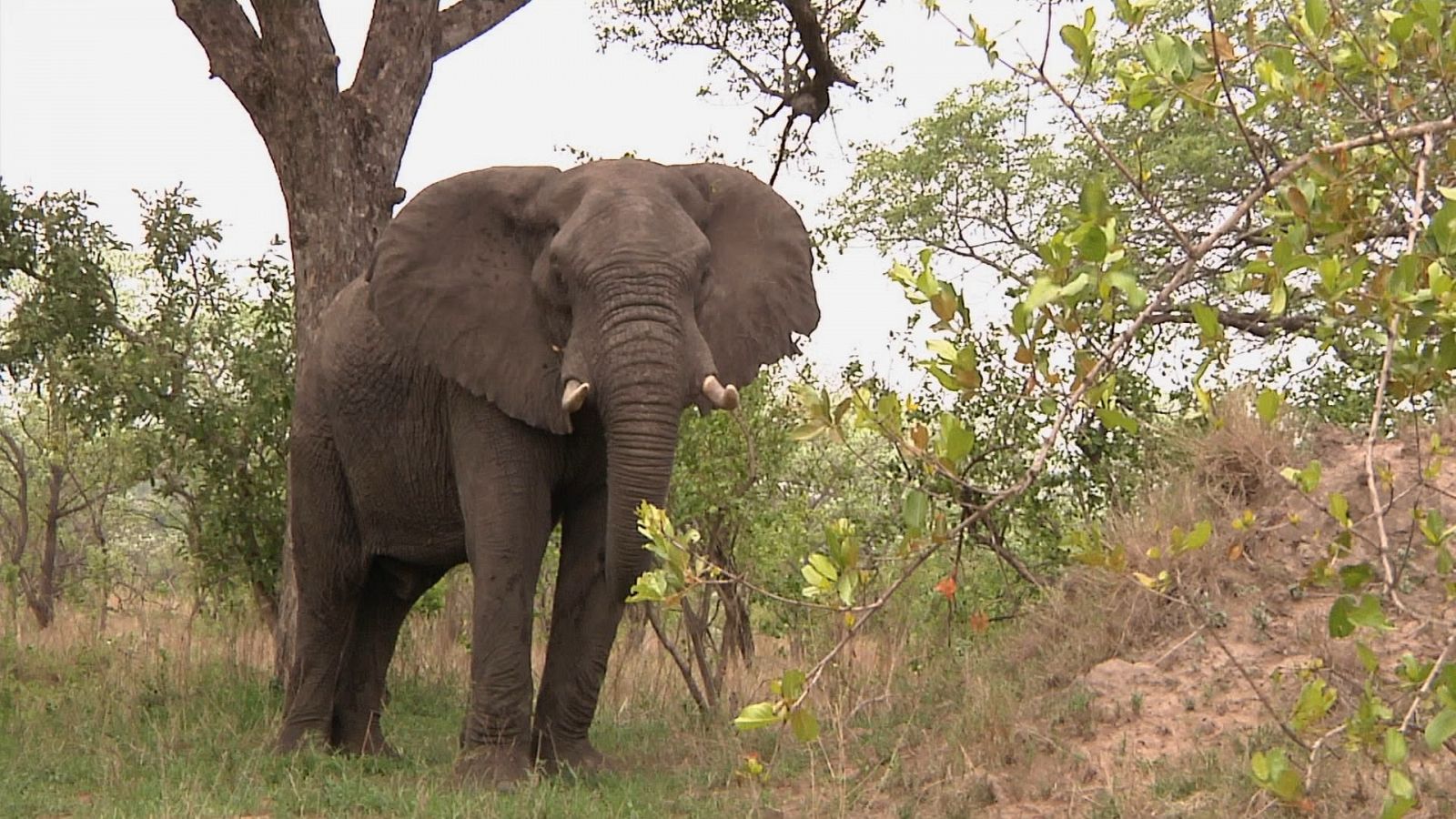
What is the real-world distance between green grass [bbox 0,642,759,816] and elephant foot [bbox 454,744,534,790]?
0.33 ft

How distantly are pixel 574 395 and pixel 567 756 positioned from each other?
6.42ft

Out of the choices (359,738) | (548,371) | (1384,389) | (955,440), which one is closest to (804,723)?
(955,440)

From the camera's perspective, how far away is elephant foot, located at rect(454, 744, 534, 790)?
6883mm

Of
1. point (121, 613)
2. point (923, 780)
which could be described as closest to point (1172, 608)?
point (923, 780)

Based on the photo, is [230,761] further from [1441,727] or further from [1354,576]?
[1441,727]

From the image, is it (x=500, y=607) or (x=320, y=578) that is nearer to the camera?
(x=500, y=607)

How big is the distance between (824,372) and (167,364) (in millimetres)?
6206

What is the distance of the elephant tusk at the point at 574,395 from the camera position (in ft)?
20.9

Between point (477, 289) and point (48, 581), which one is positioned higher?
point (477, 289)

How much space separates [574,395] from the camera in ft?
21.0

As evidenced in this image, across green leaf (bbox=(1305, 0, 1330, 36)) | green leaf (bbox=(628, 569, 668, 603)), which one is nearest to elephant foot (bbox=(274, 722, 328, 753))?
green leaf (bbox=(628, 569, 668, 603))

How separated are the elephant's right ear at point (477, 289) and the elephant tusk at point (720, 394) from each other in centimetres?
76

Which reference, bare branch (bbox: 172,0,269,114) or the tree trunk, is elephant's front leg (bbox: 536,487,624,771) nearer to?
bare branch (bbox: 172,0,269,114)

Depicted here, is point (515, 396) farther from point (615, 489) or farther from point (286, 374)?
point (286, 374)
